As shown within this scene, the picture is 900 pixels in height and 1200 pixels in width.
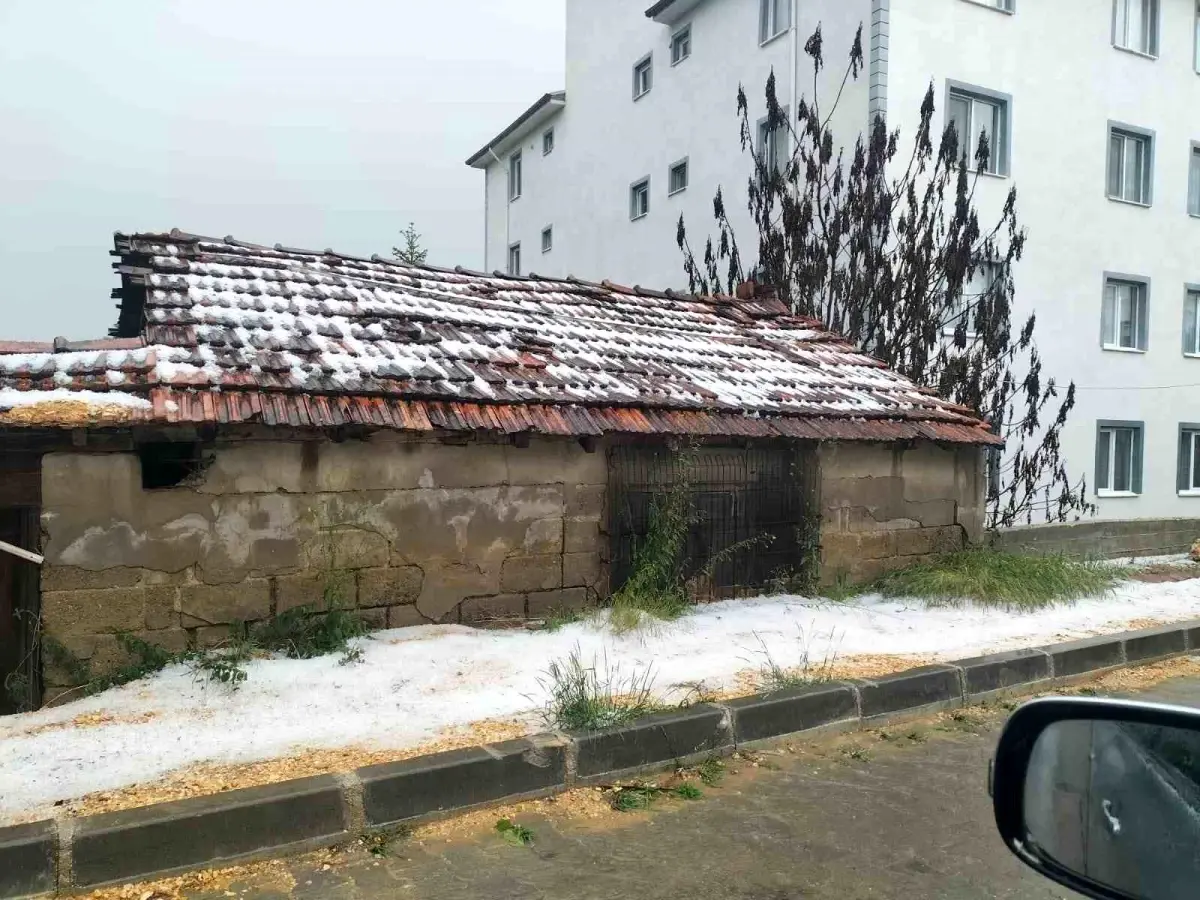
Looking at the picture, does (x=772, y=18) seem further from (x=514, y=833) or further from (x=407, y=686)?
(x=514, y=833)

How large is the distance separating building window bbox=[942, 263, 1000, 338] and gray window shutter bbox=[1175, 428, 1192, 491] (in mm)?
6797

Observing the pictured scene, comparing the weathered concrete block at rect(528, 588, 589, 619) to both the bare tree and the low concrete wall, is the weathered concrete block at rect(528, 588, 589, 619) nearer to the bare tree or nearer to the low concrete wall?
the low concrete wall

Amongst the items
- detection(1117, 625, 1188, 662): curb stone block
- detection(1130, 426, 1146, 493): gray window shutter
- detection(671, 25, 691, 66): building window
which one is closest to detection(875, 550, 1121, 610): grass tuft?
detection(1117, 625, 1188, 662): curb stone block

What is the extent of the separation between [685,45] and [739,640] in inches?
636

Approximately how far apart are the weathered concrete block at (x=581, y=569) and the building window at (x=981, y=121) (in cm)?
1163

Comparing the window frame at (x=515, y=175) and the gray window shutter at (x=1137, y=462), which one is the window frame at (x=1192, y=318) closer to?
the gray window shutter at (x=1137, y=462)

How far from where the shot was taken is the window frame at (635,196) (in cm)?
1984

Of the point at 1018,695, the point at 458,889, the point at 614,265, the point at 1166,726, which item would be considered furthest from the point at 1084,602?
the point at 614,265

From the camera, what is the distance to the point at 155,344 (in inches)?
229

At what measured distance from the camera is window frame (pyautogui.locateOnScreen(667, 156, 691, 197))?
60.1 feet

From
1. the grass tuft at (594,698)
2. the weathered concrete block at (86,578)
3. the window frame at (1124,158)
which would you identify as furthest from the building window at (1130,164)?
the weathered concrete block at (86,578)

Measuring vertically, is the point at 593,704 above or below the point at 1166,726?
below

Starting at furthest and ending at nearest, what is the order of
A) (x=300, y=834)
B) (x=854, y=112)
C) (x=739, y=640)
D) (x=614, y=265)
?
(x=614, y=265) < (x=854, y=112) < (x=739, y=640) < (x=300, y=834)

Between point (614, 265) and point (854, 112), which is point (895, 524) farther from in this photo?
point (614, 265)
